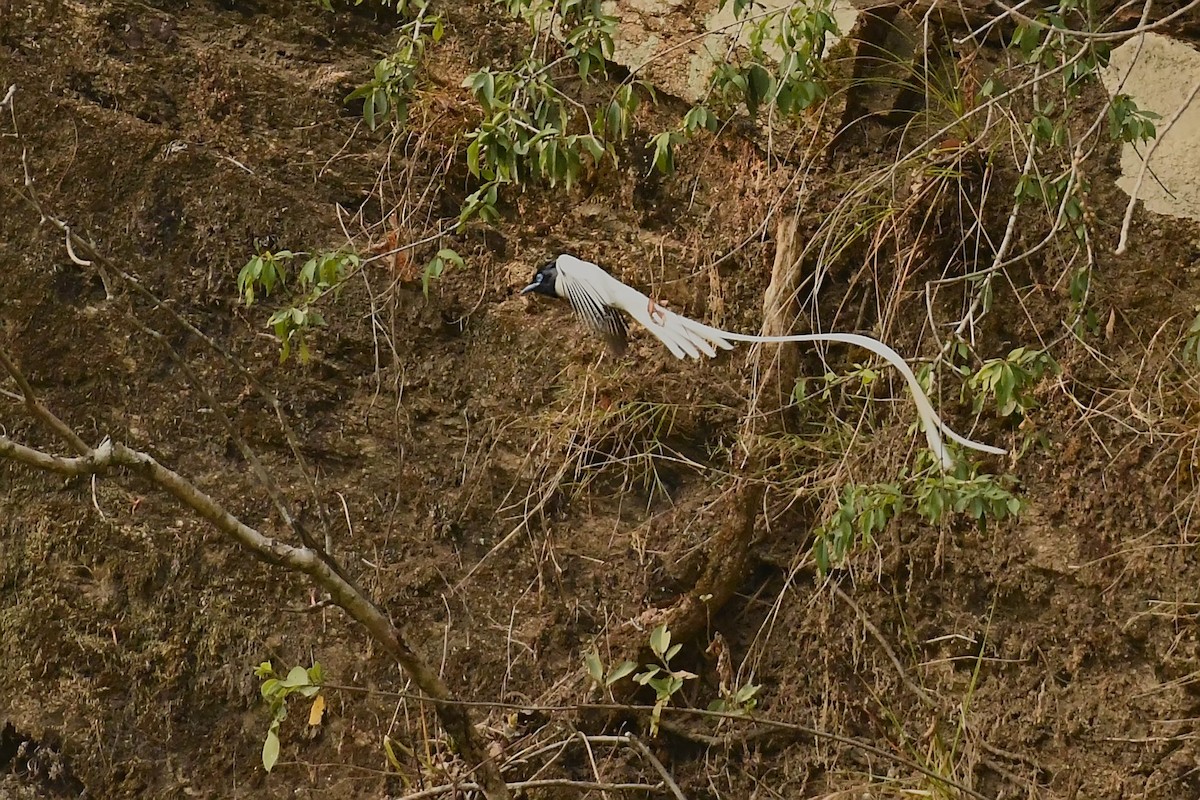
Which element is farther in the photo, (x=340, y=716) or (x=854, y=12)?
(x=854, y=12)

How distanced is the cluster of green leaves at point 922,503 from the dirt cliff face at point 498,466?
0.40m

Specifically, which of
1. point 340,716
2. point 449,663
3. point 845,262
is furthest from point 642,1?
point 340,716

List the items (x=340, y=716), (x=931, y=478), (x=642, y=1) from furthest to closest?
(x=642, y=1)
(x=340, y=716)
(x=931, y=478)

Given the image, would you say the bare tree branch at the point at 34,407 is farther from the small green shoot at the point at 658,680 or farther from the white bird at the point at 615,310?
the small green shoot at the point at 658,680

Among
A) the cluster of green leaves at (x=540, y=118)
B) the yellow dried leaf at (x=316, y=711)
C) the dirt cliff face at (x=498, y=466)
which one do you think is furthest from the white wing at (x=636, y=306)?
the yellow dried leaf at (x=316, y=711)

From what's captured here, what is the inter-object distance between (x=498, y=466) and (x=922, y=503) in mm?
1019

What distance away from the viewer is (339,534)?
2.51 m

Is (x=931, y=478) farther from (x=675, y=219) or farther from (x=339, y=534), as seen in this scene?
(x=339, y=534)

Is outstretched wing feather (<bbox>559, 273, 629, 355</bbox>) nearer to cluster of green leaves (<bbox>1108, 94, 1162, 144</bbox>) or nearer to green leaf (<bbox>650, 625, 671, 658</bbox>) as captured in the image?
green leaf (<bbox>650, 625, 671, 658</bbox>)

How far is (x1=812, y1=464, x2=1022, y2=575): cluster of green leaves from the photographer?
5.99ft

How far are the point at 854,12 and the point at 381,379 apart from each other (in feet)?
4.56

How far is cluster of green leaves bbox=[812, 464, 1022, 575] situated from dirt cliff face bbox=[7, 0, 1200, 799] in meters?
0.40

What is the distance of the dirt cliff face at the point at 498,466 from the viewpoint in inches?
91.4

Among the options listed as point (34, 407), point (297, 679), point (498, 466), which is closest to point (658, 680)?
point (498, 466)
